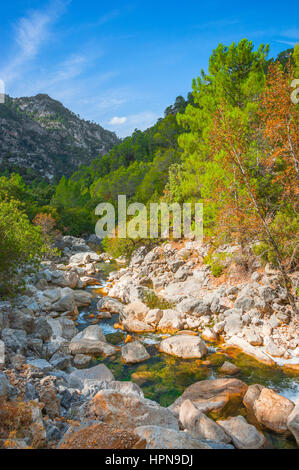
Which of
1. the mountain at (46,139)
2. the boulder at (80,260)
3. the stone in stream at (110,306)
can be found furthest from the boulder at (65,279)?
the mountain at (46,139)

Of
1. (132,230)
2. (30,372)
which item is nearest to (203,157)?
(132,230)

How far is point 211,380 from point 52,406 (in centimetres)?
424

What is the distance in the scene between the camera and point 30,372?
6461mm

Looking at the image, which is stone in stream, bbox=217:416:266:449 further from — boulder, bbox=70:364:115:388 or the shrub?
the shrub

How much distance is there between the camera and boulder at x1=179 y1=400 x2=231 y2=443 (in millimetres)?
5426

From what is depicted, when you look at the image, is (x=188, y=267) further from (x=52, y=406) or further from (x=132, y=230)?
(x=52, y=406)

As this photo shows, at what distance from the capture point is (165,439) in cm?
440

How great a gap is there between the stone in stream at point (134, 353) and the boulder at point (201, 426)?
3690 mm

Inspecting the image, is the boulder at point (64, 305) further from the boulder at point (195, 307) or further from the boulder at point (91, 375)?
the boulder at point (91, 375)

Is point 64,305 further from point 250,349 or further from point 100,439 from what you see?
point 100,439

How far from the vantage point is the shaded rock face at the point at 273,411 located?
5977 mm

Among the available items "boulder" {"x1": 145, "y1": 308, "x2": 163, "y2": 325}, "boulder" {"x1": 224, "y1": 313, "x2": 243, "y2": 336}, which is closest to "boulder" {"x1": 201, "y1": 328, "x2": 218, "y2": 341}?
"boulder" {"x1": 224, "y1": 313, "x2": 243, "y2": 336}

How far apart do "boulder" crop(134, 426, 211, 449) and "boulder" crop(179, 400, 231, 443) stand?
42.0 inches

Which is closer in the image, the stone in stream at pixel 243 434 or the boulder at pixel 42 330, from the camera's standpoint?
the stone in stream at pixel 243 434
